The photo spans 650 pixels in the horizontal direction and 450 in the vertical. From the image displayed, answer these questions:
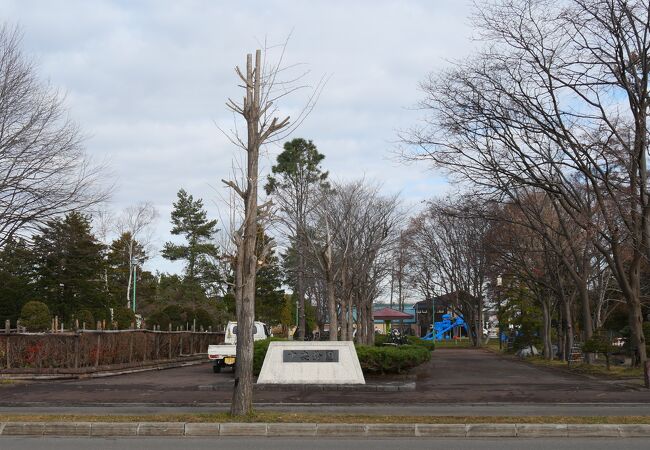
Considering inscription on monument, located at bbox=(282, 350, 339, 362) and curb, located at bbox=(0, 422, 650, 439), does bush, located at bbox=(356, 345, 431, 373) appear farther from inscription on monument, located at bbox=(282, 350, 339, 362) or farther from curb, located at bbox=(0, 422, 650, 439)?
curb, located at bbox=(0, 422, 650, 439)

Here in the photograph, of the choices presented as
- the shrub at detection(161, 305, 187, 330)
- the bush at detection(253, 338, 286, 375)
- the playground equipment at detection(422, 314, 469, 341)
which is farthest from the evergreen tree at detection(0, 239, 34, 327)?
the playground equipment at detection(422, 314, 469, 341)

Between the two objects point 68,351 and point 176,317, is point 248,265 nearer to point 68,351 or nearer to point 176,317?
point 68,351

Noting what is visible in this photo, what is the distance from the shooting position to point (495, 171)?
977 inches

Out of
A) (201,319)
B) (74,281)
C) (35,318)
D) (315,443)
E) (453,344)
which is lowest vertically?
(315,443)

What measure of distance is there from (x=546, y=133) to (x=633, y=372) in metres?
9.48

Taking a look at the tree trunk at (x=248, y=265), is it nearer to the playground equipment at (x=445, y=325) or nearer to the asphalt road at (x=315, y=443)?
the asphalt road at (x=315, y=443)

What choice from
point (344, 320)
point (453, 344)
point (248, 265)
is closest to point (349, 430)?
point (248, 265)

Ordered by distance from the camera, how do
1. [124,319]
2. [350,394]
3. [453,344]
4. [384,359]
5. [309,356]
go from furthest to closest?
1. [453,344]
2. [124,319]
3. [384,359]
4. [309,356]
5. [350,394]

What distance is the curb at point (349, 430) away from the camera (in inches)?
460

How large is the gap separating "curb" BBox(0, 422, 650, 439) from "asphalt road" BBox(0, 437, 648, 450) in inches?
13.6

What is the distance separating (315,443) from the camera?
10875mm

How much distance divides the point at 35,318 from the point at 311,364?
13968mm

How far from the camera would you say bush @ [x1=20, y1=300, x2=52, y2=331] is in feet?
94.6

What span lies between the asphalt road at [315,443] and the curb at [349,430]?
→ 0.34m
